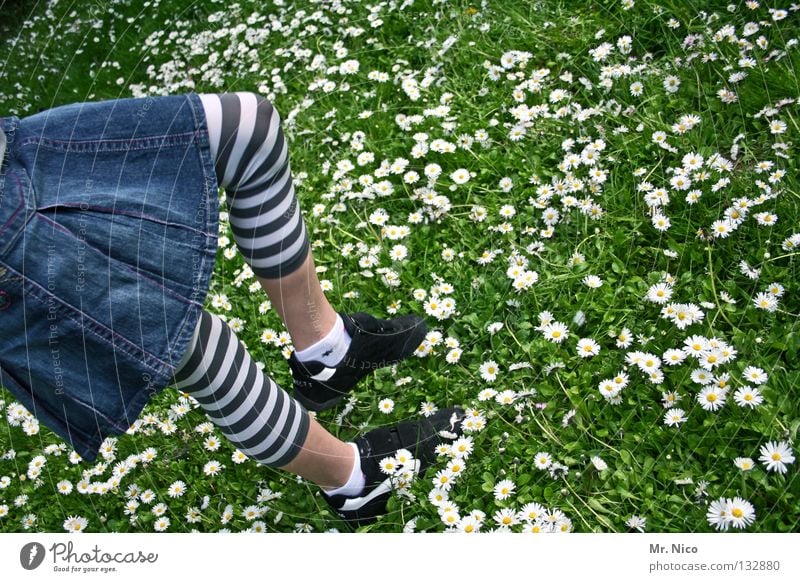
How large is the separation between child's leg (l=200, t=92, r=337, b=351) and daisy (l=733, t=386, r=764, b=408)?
3.09ft

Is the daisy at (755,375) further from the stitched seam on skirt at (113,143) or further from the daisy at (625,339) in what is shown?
the stitched seam on skirt at (113,143)

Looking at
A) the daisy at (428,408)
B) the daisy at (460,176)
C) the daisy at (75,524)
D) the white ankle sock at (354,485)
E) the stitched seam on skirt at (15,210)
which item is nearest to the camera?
the stitched seam on skirt at (15,210)

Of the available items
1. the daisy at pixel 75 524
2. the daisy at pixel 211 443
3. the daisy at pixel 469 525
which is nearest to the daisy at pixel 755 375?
the daisy at pixel 469 525

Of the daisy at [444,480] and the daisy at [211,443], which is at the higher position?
the daisy at [444,480]

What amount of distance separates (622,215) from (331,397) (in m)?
1.02

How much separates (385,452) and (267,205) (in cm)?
68

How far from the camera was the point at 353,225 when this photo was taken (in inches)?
105

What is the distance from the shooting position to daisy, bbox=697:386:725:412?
1603 mm

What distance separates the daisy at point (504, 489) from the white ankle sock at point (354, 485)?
1.06 ft

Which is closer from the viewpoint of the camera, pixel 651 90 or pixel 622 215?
pixel 622 215

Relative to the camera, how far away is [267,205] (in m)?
1.55

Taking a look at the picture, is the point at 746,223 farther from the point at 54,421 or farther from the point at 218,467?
the point at 54,421

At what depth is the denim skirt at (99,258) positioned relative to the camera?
A: 3.95 ft
